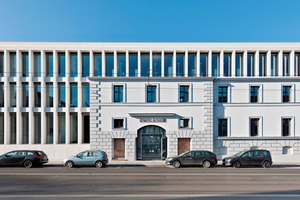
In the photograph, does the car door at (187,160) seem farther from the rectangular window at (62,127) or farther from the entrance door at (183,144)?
the rectangular window at (62,127)

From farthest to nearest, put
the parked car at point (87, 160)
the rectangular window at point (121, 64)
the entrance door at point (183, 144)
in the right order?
the rectangular window at point (121, 64)
the entrance door at point (183, 144)
the parked car at point (87, 160)

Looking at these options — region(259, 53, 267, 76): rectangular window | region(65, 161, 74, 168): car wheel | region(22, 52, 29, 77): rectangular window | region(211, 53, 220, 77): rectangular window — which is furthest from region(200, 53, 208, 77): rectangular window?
region(22, 52, 29, 77): rectangular window

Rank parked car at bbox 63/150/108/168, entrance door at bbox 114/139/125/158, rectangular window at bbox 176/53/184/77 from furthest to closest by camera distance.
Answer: rectangular window at bbox 176/53/184/77 < entrance door at bbox 114/139/125/158 < parked car at bbox 63/150/108/168

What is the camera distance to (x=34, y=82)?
70.1 feet

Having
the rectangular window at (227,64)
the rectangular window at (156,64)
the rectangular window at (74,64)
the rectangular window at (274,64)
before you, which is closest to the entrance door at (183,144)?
the rectangular window at (156,64)

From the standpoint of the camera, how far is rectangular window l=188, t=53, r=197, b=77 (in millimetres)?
21267

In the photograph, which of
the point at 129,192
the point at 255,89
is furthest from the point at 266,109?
the point at 129,192

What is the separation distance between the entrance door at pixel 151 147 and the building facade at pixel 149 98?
0.10 metres

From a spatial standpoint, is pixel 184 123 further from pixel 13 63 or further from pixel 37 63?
pixel 13 63

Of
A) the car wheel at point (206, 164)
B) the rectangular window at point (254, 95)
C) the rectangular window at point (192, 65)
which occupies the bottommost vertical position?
the car wheel at point (206, 164)

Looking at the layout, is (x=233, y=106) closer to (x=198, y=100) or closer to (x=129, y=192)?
(x=198, y=100)

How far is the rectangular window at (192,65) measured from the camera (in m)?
21.3

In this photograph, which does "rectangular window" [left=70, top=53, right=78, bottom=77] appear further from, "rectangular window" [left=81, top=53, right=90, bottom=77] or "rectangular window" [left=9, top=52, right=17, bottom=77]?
"rectangular window" [left=9, top=52, right=17, bottom=77]

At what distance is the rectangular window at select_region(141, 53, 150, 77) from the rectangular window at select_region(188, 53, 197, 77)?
4651 millimetres
